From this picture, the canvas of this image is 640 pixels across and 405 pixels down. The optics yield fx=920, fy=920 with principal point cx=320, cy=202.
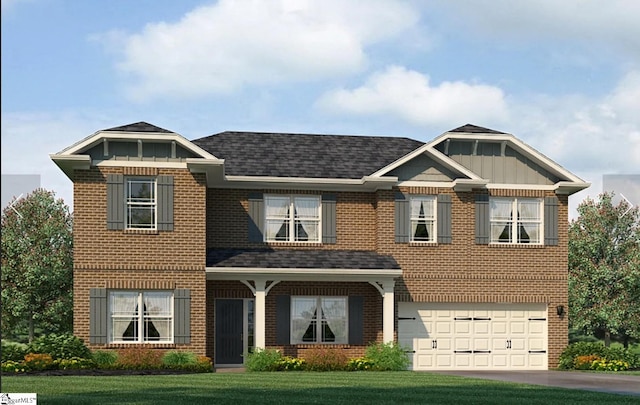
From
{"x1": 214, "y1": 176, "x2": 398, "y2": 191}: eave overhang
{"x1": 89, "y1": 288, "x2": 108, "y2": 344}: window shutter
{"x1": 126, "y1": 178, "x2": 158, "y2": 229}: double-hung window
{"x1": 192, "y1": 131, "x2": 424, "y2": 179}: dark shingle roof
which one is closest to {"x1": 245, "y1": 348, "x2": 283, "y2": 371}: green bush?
{"x1": 89, "y1": 288, "x2": 108, "y2": 344}: window shutter

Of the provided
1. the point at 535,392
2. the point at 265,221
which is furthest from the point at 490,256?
the point at 535,392

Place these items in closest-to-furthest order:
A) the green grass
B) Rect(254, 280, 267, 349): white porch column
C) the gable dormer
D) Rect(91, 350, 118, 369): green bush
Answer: the green grass → Rect(91, 350, 118, 369): green bush → the gable dormer → Rect(254, 280, 267, 349): white porch column

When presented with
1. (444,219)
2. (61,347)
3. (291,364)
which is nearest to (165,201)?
(61,347)

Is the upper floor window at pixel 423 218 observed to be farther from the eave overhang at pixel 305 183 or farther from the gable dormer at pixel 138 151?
the gable dormer at pixel 138 151

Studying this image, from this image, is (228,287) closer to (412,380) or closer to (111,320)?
(111,320)

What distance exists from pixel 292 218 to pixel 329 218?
46.1 inches

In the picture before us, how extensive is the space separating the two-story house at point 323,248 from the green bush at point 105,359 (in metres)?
0.47

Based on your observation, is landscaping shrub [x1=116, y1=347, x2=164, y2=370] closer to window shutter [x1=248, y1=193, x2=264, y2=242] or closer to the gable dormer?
window shutter [x1=248, y1=193, x2=264, y2=242]

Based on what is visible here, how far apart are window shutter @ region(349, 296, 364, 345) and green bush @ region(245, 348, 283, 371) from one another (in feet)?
9.59

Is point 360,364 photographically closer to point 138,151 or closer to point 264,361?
point 264,361

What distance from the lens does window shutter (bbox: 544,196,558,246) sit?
29531 millimetres

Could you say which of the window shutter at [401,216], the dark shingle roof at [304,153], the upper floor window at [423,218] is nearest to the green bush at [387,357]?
the window shutter at [401,216]

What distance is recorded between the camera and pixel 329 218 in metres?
29.1

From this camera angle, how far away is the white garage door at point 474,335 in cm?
2877
